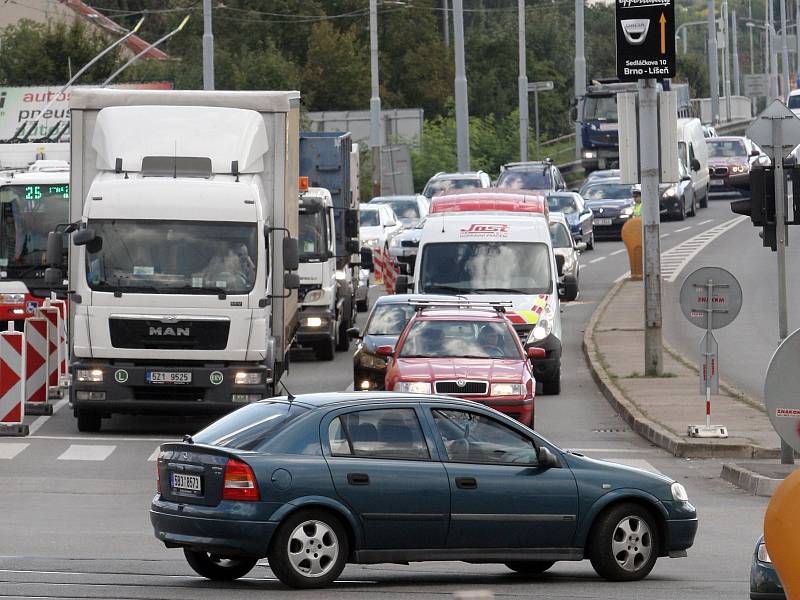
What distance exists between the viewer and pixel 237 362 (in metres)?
20.6

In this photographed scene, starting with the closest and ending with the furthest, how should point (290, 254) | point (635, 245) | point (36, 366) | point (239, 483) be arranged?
1. point (239, 483)
2. point (290, 254)
3. point (36, 366)
4. point (635, 245)

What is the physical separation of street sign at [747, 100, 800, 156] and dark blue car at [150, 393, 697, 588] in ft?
23.0

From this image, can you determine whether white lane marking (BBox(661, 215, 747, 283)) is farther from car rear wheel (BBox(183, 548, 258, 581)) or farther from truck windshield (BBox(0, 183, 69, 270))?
car rear wheel (BBox(183, 548, 258, 581))

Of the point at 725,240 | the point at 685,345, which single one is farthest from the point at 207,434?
the point at 725,240

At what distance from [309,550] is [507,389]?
28.9 ft

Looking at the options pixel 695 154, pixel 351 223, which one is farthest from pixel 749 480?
pixel 695 154

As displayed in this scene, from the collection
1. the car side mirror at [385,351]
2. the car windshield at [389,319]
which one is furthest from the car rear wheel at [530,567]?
the car windshield at [389,319]

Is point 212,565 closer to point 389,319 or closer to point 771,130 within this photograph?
point 771,130

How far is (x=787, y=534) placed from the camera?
5.91 metres

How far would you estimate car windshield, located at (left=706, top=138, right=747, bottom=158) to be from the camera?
227ft

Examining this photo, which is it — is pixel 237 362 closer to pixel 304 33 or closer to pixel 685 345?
pixel 685 345

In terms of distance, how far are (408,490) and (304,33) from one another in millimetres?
78607

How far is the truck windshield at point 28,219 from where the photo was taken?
2761 centimetres

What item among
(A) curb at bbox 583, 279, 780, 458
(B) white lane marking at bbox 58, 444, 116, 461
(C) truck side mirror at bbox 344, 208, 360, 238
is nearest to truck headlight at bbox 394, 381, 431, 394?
(A) curb at bbox 583, 279, 780, 458
